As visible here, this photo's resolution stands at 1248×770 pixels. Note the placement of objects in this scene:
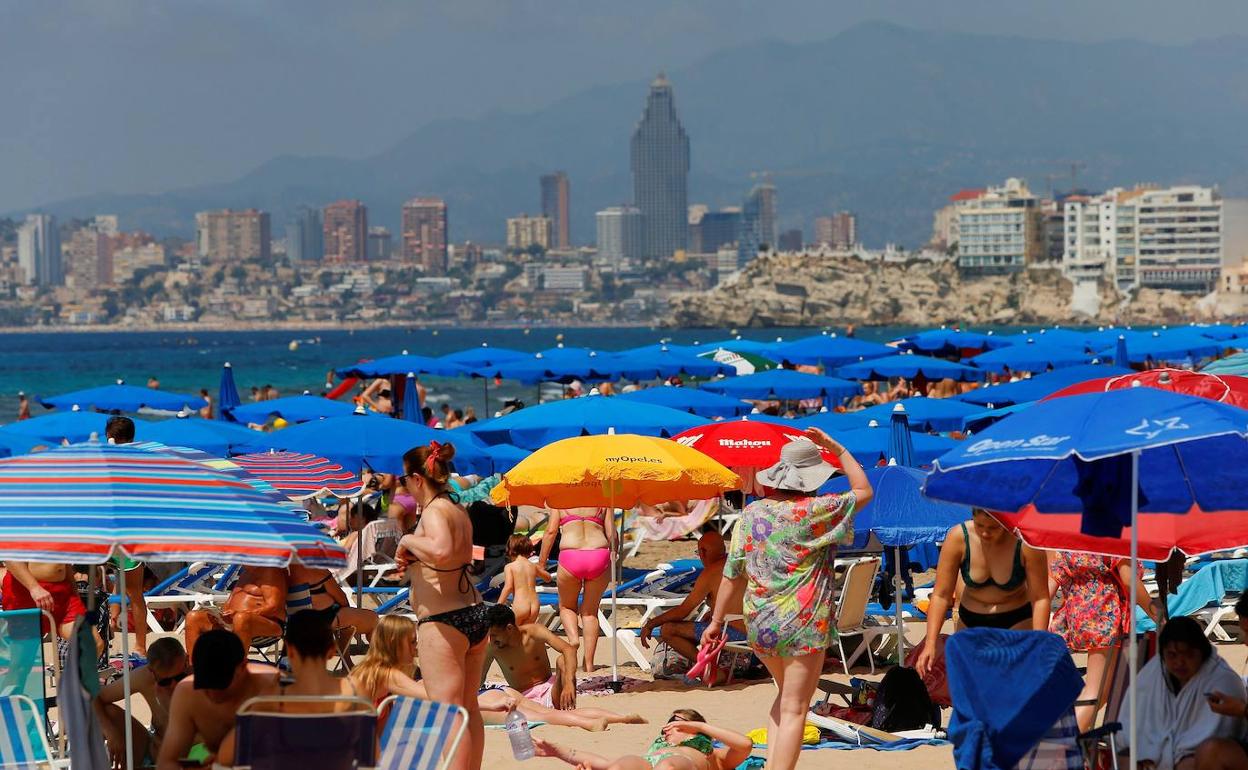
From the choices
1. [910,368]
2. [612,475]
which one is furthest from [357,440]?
[910,368]

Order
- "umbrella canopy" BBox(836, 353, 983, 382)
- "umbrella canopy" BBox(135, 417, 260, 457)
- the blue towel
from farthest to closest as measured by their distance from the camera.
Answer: "umbrella canopy" BBox(836, 353, 983, 382)
"umbrella canopy" BBox(135, 417, 260, 457)
the blue towel

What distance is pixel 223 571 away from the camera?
10484 mm

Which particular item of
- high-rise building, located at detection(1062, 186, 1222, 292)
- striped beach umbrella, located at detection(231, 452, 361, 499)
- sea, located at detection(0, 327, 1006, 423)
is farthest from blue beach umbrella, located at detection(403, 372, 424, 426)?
high-rise building, located at detection(1062, 186, 1222, 292)

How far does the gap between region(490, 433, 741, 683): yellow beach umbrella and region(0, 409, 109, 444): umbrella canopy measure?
5.98m

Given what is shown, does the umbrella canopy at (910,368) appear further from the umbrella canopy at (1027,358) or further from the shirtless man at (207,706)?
the shirtless man at (207,706)

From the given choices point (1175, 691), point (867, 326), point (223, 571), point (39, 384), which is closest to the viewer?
point (1175, 691)

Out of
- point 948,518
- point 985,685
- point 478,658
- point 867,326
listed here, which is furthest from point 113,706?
point 867,326

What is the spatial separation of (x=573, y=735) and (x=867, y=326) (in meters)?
175

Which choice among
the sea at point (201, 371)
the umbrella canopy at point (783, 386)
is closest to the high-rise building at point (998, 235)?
the sea at point (201, 371)

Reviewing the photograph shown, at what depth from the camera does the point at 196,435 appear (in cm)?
1138

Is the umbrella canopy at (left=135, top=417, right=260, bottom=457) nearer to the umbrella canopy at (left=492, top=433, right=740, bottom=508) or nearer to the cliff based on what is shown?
the umbrella canopy at (left=492, top=433, right=740, bottom=508)

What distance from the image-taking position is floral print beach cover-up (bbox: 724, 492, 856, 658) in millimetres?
5516

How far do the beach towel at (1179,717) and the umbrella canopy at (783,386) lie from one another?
1346 cm

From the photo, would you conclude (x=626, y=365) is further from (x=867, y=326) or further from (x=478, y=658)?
(x=867, y=326)
